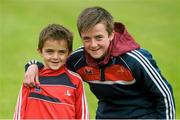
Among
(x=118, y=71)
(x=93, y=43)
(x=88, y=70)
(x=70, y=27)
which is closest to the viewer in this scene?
(x=93, y=43)

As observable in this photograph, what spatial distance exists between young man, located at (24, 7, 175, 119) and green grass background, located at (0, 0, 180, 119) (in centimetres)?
283

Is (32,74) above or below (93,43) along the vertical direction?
below

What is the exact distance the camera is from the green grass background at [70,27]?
9414 millimetres

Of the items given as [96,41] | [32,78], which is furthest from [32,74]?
[96,41]

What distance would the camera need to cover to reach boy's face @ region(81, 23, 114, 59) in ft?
16.8

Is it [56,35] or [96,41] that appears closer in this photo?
[96,41]

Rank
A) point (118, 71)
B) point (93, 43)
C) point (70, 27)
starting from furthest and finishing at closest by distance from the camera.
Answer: point (70, 27), point (118, 71), point (93, 43)

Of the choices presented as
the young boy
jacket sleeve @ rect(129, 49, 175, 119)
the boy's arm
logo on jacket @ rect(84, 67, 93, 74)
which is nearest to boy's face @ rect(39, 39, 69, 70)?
the young boy

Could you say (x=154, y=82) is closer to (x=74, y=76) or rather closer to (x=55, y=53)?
(x=74, y=76)

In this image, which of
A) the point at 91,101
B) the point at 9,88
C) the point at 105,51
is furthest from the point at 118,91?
the point at 9,88

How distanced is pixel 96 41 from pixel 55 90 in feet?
1.60

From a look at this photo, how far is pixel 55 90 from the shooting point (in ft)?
16.9

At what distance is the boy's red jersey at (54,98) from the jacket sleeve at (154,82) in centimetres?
47

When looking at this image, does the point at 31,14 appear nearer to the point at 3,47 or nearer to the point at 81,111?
the point at 3,47
